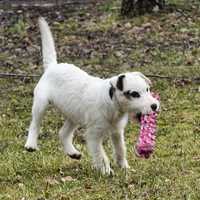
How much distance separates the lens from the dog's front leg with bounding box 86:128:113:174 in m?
6.87

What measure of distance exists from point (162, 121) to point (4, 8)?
36.5ft

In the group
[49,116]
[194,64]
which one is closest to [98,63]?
[194,64]

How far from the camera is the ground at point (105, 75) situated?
642 centimetres

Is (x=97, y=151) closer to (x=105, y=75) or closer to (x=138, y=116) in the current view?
(x=138, y=116)

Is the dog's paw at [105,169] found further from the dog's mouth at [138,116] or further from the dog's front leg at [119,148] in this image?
the dog's mouth at [138,116]

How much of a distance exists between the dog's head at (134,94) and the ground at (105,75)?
66 centimetres

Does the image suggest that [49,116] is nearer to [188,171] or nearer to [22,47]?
[188,171]

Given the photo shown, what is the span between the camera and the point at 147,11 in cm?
1795

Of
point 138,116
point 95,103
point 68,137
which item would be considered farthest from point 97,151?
point 68,137

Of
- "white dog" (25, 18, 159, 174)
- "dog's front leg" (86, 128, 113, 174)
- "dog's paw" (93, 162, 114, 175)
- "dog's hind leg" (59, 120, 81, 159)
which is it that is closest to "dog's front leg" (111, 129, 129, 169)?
"white dog" (25, 18, 159, 174)

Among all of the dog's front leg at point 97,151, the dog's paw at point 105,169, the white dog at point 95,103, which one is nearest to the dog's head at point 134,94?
the white dog at point 95,103

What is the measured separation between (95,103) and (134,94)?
541 millimetres

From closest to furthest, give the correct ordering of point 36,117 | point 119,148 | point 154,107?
point 154,107 → point 119,148 → point 36,117

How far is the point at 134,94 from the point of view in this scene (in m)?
6.46
